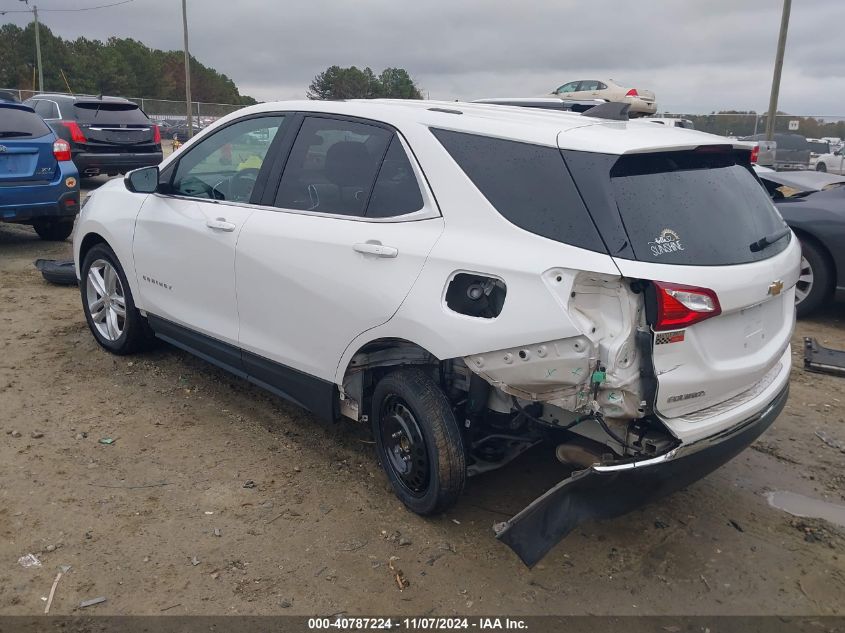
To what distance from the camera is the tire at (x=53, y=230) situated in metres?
9.09

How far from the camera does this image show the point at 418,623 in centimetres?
274

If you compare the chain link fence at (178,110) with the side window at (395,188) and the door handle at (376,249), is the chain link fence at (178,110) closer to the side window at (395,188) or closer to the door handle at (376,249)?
the side window at (395,188)

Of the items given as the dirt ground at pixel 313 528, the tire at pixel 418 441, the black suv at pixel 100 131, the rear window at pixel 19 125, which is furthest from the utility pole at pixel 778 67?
the tire at pixel 418 441

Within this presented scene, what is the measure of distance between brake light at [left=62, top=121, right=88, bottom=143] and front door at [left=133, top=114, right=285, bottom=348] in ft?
30.8

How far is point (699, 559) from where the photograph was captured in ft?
10.4

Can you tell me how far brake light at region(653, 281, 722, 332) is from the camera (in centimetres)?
258

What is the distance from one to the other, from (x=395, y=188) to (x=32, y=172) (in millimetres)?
6232

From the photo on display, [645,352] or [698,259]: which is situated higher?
[698,259]

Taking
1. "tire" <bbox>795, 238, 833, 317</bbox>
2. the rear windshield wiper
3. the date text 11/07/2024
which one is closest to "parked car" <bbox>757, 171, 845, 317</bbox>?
"tire" <bbox>795, 238, 833, 317</bbox>

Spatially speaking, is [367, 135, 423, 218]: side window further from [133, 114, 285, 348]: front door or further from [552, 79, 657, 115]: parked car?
[552, 79, 657, 115]: parked car

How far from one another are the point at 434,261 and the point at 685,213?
Result: 1.01 meters

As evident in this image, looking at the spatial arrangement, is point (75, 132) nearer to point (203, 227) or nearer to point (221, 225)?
point (203, 227)

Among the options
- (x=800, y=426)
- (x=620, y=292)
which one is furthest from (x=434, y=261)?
(x=800, y=426)

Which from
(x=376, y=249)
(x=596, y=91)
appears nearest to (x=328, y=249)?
(x=376, y=249)
